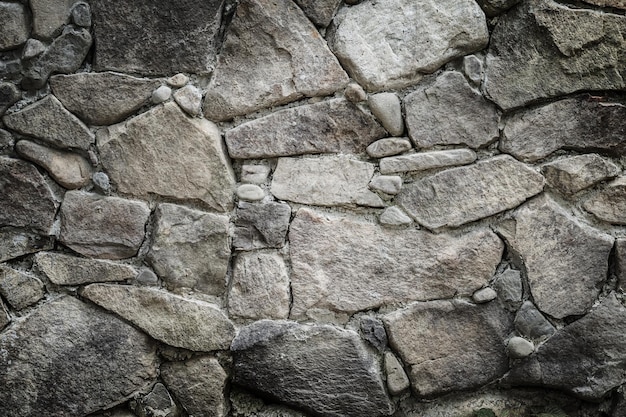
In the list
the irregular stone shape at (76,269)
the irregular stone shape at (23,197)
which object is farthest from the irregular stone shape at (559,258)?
the irregular stone shape at (23,197)

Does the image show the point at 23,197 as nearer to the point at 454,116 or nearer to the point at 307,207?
the point at 307,207

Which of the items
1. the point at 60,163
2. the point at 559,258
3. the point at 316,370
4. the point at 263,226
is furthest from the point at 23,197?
the point at 559,258

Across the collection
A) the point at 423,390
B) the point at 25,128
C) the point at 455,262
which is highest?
the point at 25,128

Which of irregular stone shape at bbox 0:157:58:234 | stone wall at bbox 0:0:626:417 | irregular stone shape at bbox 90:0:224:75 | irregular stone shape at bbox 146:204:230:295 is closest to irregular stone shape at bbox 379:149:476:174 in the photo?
stone wall at bbox 0:0:626:417

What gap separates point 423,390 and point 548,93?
41.4 inches

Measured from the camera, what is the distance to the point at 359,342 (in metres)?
2.02

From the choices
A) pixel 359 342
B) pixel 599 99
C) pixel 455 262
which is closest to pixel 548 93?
pixel 599 99

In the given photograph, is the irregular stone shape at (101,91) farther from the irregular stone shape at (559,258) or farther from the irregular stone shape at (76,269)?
the irregular stone shape at (559,258)

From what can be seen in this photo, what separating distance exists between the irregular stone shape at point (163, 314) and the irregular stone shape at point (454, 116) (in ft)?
3.00

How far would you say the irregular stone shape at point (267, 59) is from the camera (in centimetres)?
206

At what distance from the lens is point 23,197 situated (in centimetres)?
204

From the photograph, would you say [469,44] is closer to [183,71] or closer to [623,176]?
[623,176]

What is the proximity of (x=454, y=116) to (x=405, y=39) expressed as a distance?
30cm

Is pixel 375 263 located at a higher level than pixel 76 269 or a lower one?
higher
